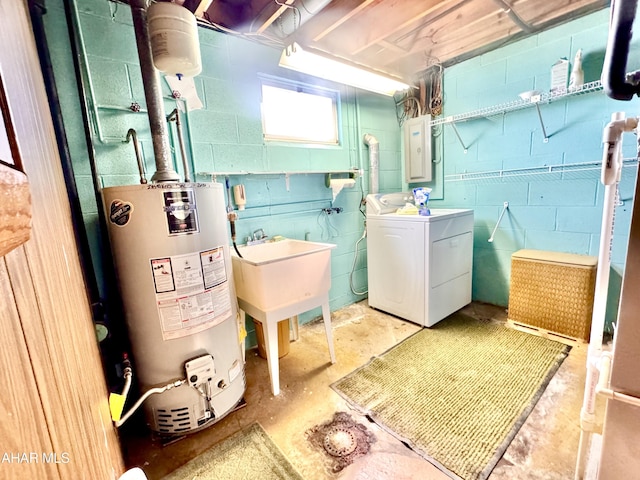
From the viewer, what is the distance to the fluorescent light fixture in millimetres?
1856

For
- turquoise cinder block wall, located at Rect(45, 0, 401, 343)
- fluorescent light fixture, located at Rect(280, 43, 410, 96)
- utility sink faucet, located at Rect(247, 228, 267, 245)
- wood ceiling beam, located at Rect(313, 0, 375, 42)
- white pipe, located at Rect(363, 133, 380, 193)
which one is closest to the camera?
turquoise cinder block wall, located at Rect(45, 0, 401, 343)

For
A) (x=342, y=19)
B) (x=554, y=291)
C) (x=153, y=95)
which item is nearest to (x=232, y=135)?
(x=153, y=95)

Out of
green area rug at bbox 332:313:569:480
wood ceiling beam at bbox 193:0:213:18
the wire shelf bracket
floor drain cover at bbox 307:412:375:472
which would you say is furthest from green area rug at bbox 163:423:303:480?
the wire shelf bracket

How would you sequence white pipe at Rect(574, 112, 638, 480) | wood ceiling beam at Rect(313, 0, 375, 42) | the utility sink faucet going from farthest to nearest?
1. the utility sink faucet
2. wood ceiling beam at Rect(313, 0, 375, 42)
3. white pipe at Rect(574, 112, 638, 480)

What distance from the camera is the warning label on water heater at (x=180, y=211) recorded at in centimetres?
124

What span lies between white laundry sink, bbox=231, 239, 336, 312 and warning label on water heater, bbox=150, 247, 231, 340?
255mm

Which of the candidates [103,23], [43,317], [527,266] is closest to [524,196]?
[527,266]

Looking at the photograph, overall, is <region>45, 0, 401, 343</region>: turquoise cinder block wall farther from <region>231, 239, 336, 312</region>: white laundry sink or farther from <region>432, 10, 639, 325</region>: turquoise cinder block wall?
<region>432, 10, 639, 325</region>: turquoise cinder block wall

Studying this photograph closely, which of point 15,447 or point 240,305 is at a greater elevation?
point 15,447

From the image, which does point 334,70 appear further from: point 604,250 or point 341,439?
point 341,439

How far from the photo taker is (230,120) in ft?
6.56

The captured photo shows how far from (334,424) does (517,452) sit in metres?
0.82

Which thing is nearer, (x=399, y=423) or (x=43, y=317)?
(x=43, y=317)

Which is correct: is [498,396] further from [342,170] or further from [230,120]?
[230,120]
